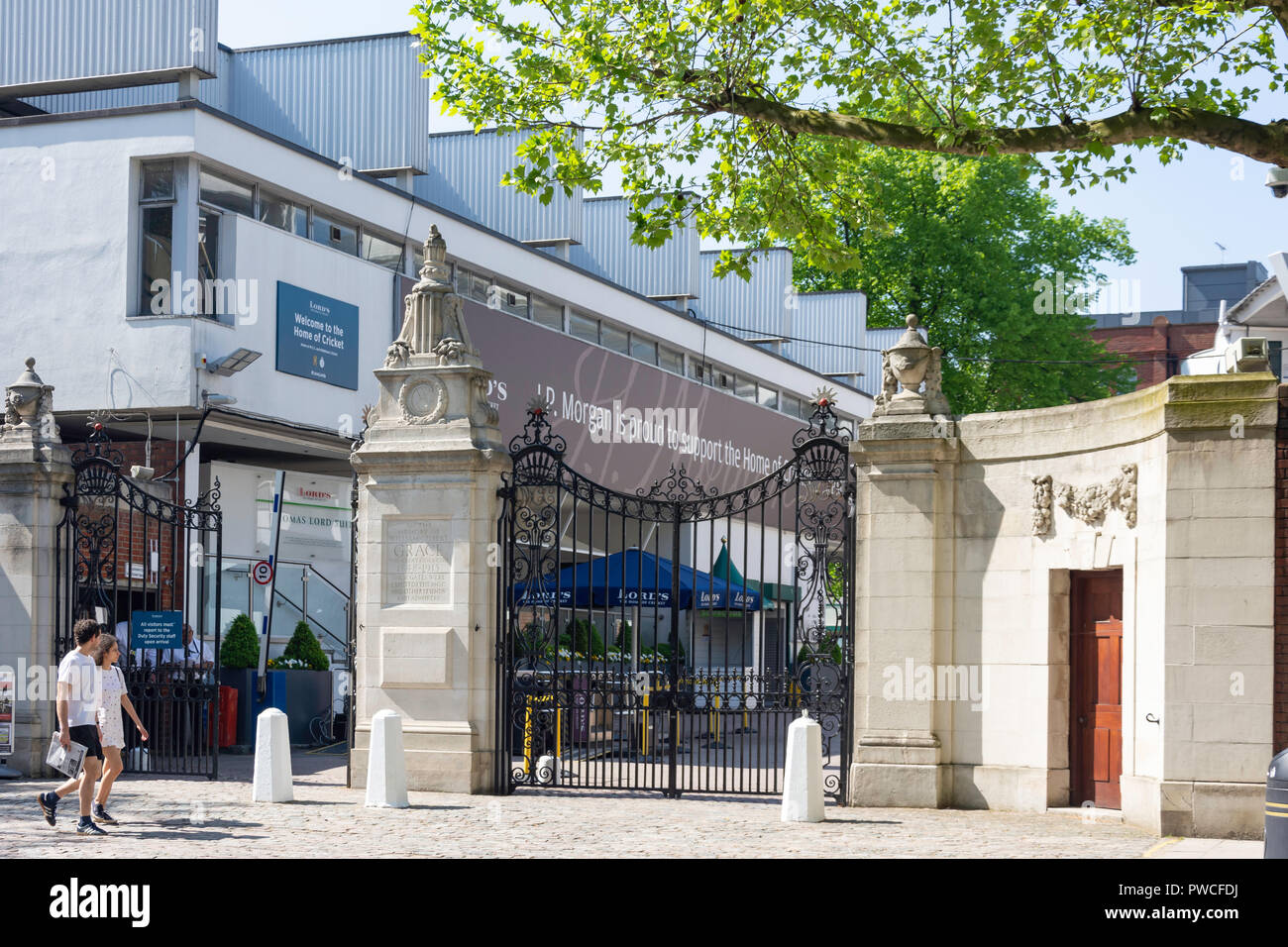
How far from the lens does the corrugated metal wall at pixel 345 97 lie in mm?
27109

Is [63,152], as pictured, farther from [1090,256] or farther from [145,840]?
[1090,256]

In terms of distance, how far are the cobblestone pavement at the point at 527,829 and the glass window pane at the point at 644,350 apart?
20646 millimetres

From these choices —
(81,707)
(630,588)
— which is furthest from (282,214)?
(81,707)

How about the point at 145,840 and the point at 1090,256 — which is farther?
the point at 1090,256

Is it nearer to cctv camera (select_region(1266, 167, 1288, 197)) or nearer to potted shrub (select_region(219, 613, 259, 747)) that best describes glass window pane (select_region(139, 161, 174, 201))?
potted shrub (select_region(219, 613, 259, 747))

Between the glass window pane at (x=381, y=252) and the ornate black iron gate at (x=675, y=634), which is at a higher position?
the glass window pane at (x=381, y=252)

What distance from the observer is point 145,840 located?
11773 millimetres

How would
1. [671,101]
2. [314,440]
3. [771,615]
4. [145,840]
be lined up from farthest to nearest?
[771,615]
[314,440]
[671,101]
[145,840]

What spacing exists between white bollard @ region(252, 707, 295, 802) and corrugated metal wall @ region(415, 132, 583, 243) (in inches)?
745

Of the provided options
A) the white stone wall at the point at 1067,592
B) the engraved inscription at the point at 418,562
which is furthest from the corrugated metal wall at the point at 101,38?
the white stone wall at the point at 1067,592

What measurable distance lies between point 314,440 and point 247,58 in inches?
323

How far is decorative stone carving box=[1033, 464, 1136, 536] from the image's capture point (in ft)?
45.0

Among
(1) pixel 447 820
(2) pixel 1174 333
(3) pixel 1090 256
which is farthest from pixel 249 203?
(2) pixel 1174 333

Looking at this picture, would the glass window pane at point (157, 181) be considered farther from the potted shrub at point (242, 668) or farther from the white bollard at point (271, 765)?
the white bollard at point (271, 765)
